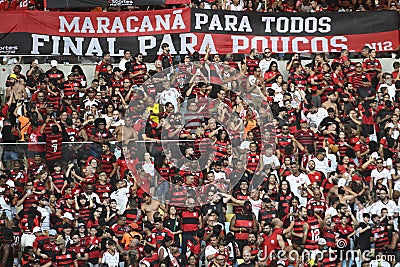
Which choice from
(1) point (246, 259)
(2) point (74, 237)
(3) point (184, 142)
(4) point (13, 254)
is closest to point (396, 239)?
(1) point (246, 259)

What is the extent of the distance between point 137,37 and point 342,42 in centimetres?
473

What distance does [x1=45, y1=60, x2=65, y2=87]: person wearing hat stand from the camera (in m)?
21.4

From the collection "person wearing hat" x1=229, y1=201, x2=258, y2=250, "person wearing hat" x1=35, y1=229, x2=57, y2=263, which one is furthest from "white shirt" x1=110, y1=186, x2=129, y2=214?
"person wearing hat" x1=229, y1=201, x2=258, y2=250

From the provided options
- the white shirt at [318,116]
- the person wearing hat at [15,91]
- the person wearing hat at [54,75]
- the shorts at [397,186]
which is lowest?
the shorts at [397,186]

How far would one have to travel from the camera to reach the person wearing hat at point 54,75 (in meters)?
21.4

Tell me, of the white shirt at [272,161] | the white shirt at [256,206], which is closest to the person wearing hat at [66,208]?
the white shirt at [256,206]

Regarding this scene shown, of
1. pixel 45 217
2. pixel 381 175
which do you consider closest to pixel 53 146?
pixel 45 217

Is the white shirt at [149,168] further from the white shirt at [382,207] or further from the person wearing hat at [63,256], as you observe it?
the white shirt at [382,207]

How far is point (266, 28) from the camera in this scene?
74.7 feet

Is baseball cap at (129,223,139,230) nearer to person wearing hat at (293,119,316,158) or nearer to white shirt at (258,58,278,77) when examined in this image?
person wearing hat at (293,119,316,158)

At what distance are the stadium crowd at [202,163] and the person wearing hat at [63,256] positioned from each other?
0.02 metres

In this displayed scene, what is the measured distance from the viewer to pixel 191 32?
22.5m

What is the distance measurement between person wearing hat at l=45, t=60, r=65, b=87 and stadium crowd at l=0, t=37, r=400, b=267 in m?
0.04

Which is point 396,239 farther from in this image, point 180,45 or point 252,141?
point 180,45
